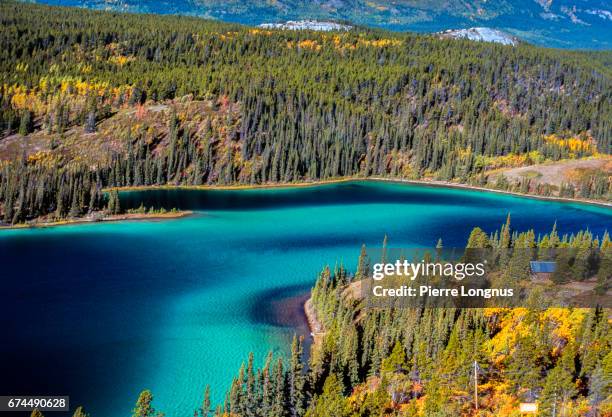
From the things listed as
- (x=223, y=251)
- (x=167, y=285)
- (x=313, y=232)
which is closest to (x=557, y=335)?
(x=167, y=285)

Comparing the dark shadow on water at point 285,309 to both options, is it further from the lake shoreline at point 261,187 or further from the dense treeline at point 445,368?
the lake shoreline at point 261,187

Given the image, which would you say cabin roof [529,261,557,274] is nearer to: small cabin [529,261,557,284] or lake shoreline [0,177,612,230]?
small cabin [529,261,557,284]

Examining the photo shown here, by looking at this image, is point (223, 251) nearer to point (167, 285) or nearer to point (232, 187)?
point (167, 285)

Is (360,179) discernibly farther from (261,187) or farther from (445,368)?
(445,368)

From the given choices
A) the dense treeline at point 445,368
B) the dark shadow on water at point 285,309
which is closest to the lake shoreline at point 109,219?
the dark shadow on water at point 285,309

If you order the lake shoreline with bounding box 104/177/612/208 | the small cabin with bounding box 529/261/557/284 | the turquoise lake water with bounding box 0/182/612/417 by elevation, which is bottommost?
the turquoise lake water with bounding box 0/182/612/417

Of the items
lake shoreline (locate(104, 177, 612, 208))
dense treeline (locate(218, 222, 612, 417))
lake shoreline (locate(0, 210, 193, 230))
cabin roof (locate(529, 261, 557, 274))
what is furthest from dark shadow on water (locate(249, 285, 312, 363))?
lake shoreline (locate(104, 177, 612, 208))
